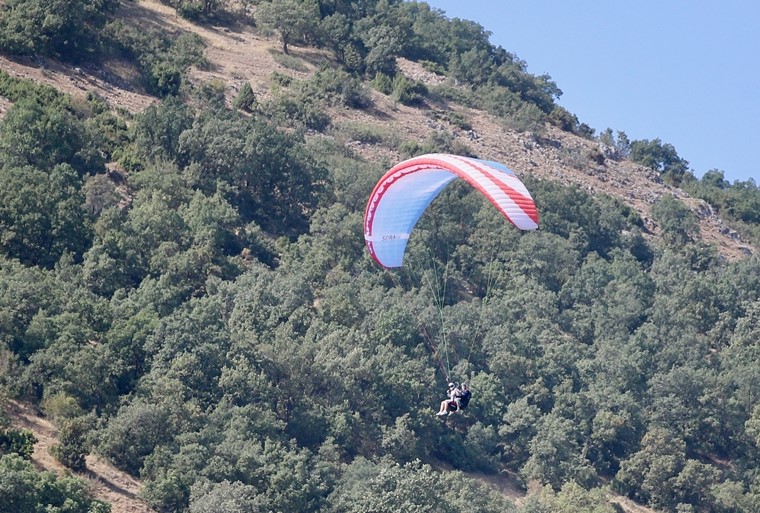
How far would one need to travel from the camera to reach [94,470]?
3816 centimetres

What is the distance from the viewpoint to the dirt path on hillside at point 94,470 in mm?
37031

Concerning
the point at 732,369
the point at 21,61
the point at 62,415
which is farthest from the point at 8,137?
the point at 732,369

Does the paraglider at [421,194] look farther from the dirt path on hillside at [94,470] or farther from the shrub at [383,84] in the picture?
the shrub at [383,84]

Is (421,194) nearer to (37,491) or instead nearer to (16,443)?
(16,443)

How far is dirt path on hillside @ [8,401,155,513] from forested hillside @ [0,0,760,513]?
0.43m

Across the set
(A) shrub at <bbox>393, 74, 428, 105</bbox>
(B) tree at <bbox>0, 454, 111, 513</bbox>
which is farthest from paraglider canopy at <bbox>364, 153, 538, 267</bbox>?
(A) shrub at <bbox>393, 74, 428, 105</bbox>

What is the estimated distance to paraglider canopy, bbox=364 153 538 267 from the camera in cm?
3466

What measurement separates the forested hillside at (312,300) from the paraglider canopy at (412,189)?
22.3 feet

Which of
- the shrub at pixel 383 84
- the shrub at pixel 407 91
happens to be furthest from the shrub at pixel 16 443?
the shrub at pixel 383 84

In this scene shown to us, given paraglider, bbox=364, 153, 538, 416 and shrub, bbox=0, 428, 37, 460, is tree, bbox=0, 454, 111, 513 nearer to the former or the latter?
shrub, bbox=0, 428, 37, 460

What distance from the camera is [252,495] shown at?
38.4m

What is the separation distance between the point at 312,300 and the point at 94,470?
13.9 meters

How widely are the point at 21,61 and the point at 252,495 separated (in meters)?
29.4

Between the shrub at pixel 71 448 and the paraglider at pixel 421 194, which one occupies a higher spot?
the paraglider at pixel 421 194
